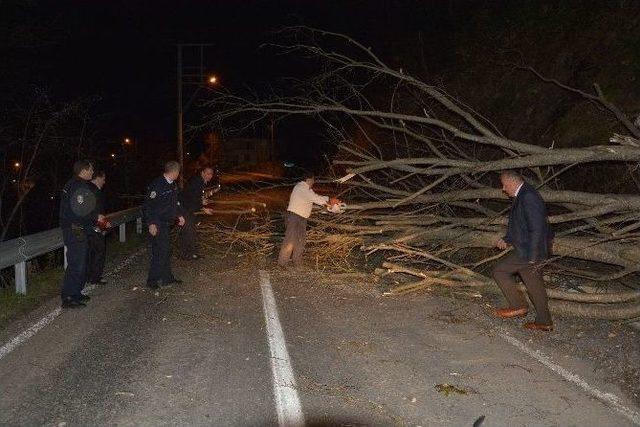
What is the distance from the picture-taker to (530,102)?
15.6m

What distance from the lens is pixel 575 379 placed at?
4.99 meters

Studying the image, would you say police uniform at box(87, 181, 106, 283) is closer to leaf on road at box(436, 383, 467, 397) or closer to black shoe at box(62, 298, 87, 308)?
black shoe at box(62, 298, 87, 308)

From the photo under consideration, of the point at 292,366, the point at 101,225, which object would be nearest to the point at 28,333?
the point at 101,225

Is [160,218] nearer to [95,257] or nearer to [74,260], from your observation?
[95,257]

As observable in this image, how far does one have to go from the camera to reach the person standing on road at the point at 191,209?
10.9m

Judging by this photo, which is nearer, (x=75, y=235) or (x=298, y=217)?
(x=75, y=235)

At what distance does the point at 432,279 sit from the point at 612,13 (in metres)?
11.4

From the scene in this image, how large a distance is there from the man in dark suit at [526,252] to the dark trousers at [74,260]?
498 centimetres

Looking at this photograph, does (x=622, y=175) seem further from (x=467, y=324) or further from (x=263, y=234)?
(x=263, y=234)

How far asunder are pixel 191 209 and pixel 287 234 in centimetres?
221

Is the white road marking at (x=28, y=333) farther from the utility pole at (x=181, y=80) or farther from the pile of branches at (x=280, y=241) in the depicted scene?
the utility pole at (x=181, y=80)

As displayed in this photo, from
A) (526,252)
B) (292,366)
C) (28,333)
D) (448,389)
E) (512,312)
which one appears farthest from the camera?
(512,312)

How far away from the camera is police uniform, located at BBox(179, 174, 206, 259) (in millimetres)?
10898

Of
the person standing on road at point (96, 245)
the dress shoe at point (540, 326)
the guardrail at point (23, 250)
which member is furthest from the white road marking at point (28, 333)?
the dress shoe at point (540, 326)
